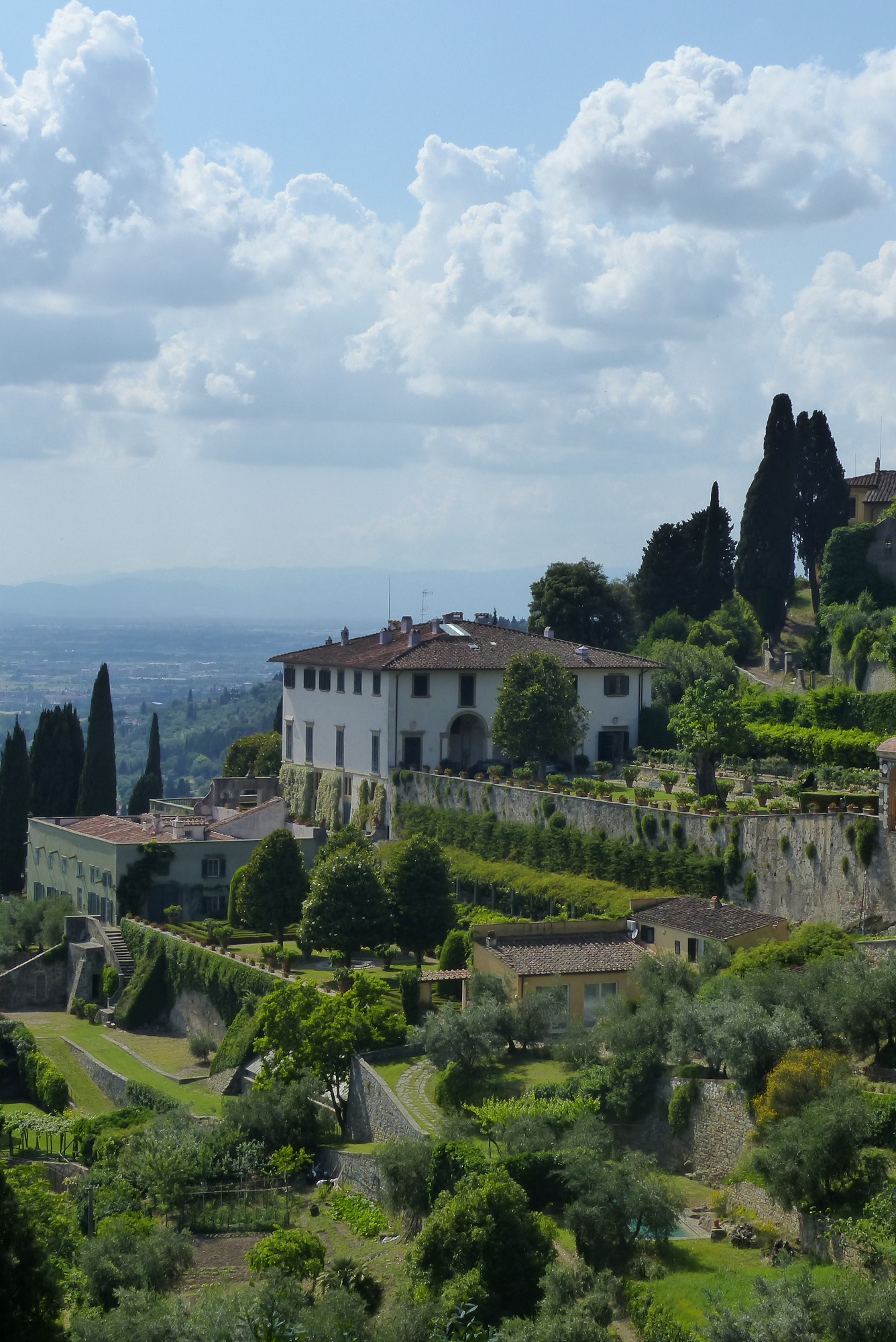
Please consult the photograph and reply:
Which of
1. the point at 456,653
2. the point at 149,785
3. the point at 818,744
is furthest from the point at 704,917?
the point at 149,785

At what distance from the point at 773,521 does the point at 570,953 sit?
36476 millimetres

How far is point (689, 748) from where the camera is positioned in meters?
47.2

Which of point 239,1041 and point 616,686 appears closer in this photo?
point 239,1041

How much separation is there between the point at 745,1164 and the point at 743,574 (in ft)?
154

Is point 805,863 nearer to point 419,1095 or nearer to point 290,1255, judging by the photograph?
point 419,1095

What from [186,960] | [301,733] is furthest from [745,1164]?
[301,733]

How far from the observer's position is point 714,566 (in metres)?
74.8

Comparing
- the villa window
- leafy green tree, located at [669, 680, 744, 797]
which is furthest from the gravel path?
the villa window

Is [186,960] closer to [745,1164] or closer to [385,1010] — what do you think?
[385,1010]

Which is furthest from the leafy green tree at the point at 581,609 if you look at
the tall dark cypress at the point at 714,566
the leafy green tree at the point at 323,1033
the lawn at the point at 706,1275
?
the lawn at the point at 706,1275

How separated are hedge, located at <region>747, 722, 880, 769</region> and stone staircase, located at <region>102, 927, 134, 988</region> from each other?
2138 cm

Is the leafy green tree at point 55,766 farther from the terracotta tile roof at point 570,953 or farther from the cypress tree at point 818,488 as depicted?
the terracotta tile roof at point 570,953

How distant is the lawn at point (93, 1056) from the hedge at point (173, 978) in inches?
51.7

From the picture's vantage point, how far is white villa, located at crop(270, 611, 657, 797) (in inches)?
2377
